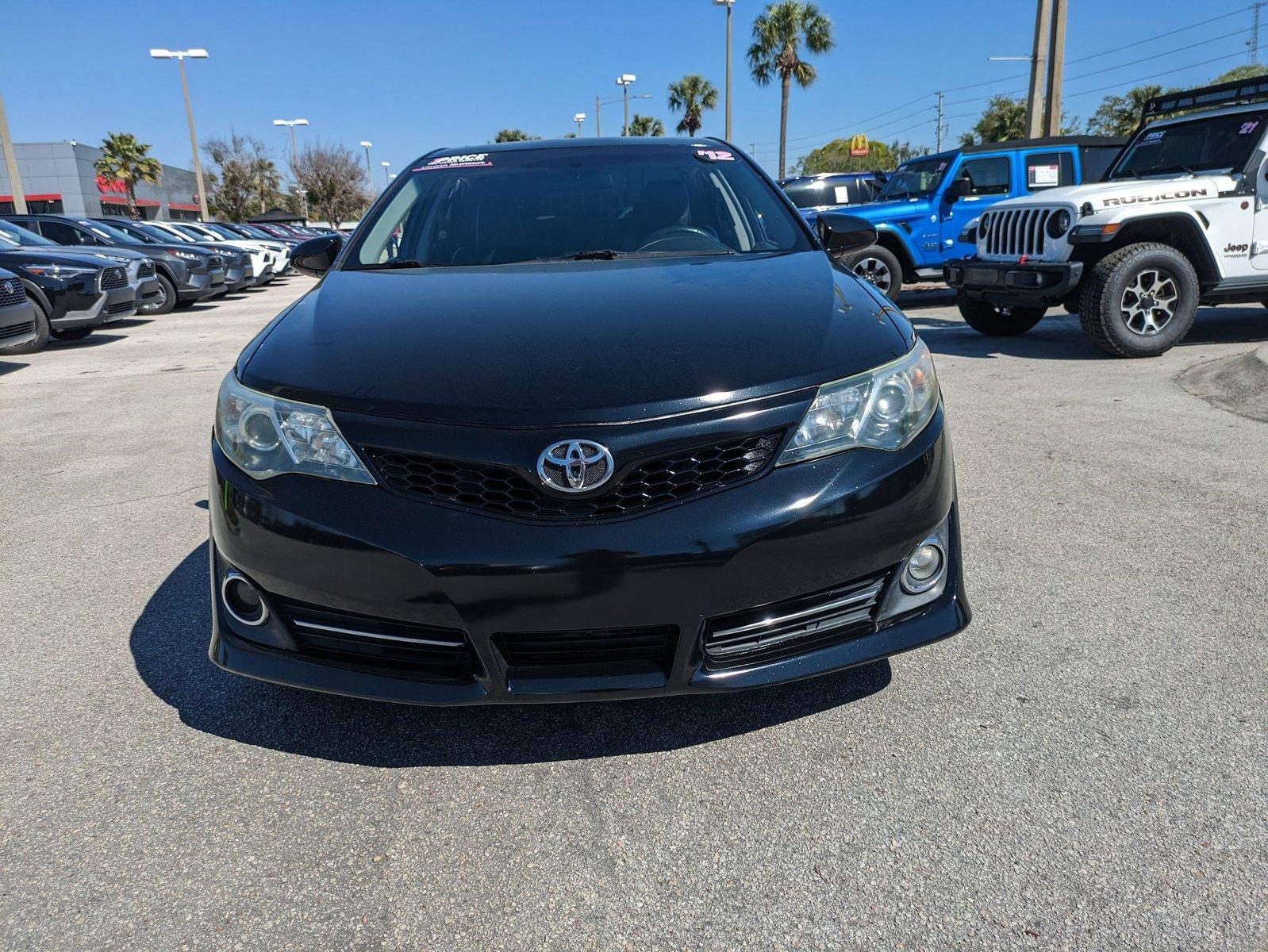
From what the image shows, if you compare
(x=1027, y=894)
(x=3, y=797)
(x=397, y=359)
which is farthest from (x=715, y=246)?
(x=3, y=797)

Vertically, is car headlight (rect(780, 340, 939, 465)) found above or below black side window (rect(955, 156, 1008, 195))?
below

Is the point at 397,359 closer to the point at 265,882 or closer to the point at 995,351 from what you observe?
the point at 265,882

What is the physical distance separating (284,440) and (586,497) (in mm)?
715

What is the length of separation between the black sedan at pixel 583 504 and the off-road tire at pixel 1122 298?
5.69 m

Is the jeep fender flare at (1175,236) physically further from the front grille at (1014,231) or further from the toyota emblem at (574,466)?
the toyota emblem at (574,466)

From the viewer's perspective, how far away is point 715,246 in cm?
322

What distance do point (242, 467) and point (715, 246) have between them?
5.86ft

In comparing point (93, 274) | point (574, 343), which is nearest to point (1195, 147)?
point (574, 343)

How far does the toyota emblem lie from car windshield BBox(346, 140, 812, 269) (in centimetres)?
139

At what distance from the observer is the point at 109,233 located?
15133 mm

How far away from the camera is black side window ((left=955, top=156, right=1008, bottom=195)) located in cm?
1117

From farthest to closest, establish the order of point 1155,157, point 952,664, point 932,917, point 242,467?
point 1155,157
point 952,664
point 242,467
point 932,917

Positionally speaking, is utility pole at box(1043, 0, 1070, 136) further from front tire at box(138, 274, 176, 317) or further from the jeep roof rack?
front tire at box(138, 274, 176, 317)

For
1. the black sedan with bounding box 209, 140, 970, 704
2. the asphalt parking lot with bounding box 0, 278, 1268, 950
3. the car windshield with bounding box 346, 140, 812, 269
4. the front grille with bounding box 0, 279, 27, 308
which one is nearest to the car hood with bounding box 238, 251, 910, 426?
the black sedan with bounding box 209, 140, 970, 704
